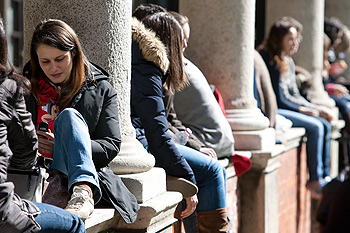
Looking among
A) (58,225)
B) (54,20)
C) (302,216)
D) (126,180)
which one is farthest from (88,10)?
(302,216)

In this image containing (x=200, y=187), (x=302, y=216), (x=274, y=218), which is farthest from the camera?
(x=302, y=216)

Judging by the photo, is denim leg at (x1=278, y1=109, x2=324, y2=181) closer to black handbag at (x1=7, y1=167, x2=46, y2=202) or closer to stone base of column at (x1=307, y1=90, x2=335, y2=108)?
stone base of column at (x1=307, y1=90, x2=335, y2=108)

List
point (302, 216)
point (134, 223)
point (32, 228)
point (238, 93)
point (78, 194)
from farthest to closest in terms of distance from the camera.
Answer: point (302, 216) → point (238, 93) → point (134, 223) → point (78, 194) → point (32, 228)

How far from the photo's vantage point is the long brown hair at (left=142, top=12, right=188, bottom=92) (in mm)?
4816

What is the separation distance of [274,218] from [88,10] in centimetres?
375

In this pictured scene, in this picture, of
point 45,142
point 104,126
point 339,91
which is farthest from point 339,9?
point 45,142

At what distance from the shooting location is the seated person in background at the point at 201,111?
5.31 metres

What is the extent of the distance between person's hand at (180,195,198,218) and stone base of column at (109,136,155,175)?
1.78 ft

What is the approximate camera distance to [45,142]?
3770 mm

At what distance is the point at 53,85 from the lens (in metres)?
3.92

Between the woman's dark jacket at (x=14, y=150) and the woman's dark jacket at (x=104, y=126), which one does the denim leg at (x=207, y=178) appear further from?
the woman's dark jacket at (x=14, y=150)

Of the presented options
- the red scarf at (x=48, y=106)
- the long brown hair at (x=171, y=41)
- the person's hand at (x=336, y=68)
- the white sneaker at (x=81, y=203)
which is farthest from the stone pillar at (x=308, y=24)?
the white sneaker at (x=81, y=203)

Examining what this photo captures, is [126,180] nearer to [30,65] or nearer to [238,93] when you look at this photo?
[30,65]

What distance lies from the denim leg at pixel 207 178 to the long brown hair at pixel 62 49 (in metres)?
1.18
